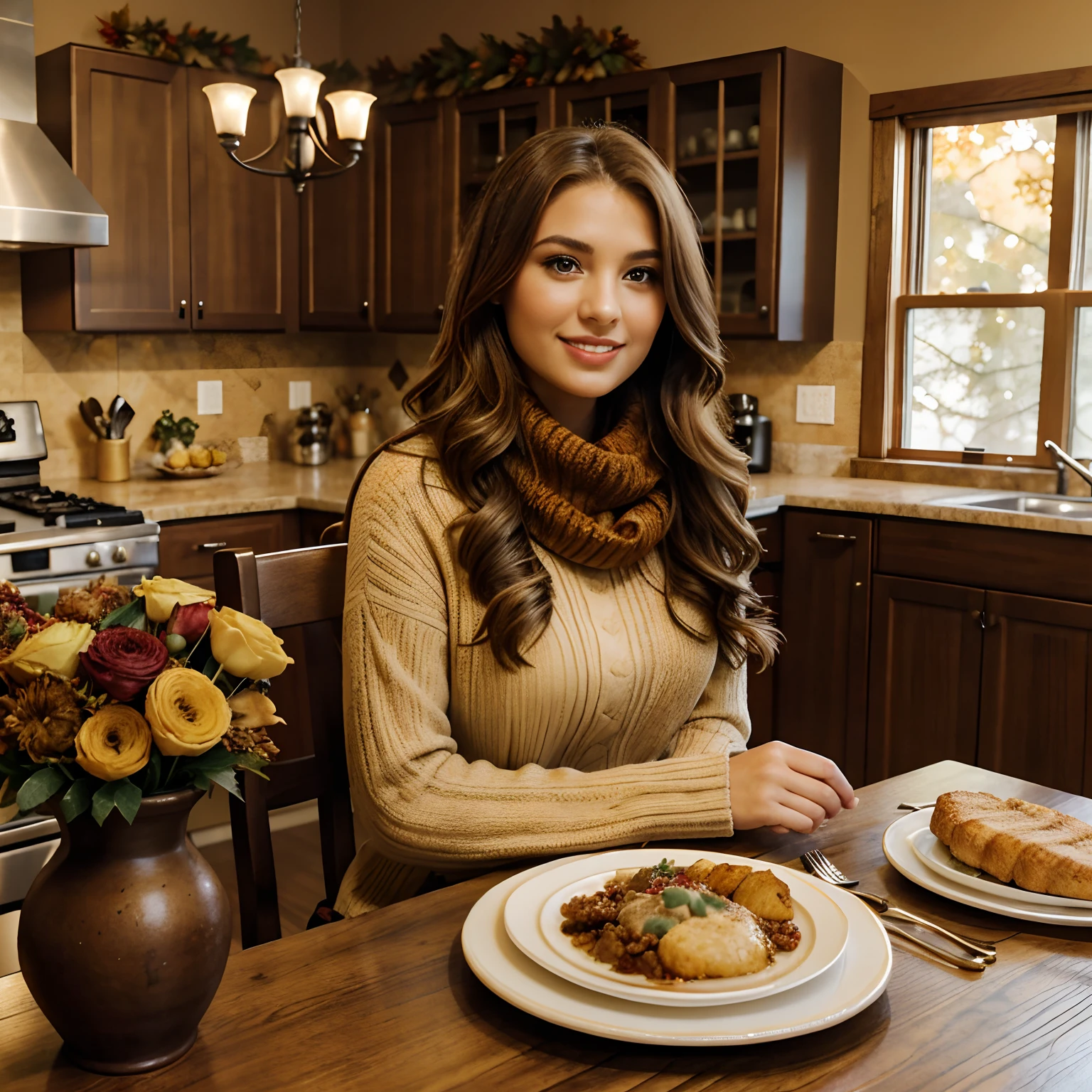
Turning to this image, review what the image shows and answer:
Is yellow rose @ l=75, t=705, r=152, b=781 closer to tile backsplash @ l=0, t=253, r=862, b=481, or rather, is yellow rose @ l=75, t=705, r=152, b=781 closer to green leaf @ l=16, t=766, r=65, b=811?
green leaf @ l=16, t=766, r=65, b=811

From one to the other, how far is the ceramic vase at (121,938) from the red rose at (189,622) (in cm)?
10

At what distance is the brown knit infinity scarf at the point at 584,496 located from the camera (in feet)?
4.60

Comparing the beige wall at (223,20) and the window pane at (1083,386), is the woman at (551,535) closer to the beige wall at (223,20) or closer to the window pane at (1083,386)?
the window pane at (1083,386)

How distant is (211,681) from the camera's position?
786 millimetres

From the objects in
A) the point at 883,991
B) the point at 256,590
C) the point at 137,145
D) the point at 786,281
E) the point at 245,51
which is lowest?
the point at 883,991

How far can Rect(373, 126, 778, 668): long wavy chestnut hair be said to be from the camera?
137 centimetres

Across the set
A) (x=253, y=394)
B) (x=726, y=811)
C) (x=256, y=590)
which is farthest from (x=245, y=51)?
(x=726, y=811)

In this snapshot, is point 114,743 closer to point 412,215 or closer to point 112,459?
point 112,459

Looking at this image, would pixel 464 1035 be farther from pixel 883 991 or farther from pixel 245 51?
pixel 245 51

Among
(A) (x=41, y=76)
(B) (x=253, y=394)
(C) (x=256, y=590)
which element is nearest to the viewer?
(C) (x=256, y=590)

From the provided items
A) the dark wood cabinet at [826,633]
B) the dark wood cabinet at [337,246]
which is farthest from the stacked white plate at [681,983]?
the dark wood cabinet at [337,246]

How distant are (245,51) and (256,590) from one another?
343 centimetres

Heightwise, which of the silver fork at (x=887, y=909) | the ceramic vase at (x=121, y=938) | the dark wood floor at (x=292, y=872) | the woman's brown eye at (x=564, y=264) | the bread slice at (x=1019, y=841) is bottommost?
the dark wood floor at (x=292, y=872)

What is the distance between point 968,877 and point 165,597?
704 millimetres
